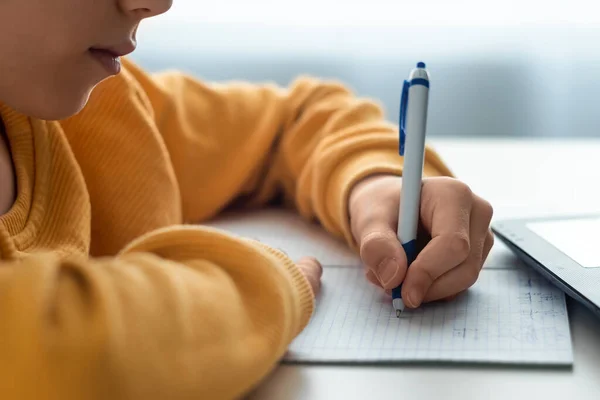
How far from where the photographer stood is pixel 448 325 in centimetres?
45

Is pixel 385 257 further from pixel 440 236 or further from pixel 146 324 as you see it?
pixel 146 324

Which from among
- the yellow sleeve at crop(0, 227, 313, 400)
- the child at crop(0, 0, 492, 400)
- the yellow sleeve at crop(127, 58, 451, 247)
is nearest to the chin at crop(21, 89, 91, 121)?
the child at crop(0, 0, 492, 400)

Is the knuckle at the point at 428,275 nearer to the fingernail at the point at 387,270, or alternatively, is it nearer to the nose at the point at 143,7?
the fingernail at the point at 387,270

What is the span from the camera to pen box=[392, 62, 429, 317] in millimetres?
478

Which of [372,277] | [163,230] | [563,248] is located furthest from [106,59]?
[563,248]

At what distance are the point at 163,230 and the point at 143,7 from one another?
12cm

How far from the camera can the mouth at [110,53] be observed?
1.47ft

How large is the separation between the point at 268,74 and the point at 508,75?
0.44 m

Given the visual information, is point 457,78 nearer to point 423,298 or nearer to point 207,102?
point 207,102

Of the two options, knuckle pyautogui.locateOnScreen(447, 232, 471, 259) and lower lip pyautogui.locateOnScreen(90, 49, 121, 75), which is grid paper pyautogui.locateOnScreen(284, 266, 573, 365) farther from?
lower lip pyautogui.locateOnScreen(90, 49, 121, 75)

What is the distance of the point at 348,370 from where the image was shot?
40 centimetres

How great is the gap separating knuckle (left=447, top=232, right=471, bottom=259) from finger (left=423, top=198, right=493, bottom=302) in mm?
11

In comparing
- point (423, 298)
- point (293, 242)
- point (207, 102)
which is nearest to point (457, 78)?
point (207, 102)

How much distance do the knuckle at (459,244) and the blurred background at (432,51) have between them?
Answer: 37.5 inches
